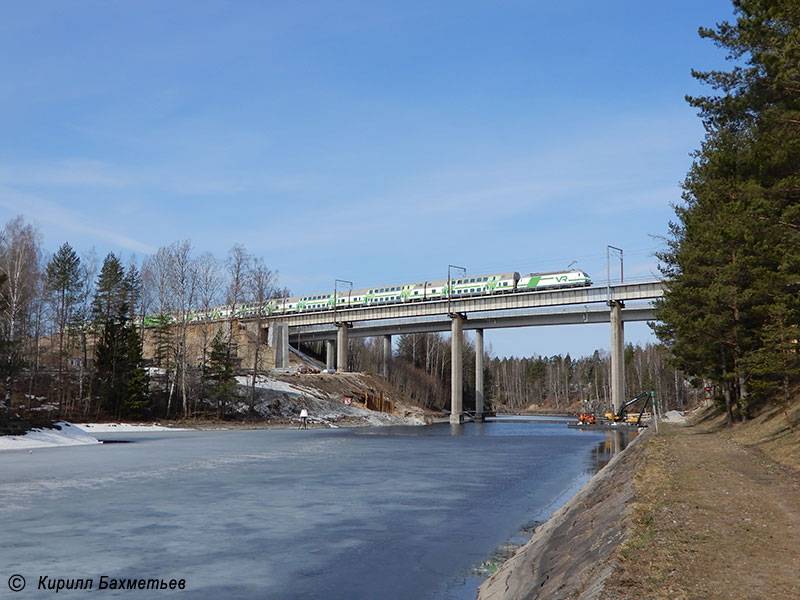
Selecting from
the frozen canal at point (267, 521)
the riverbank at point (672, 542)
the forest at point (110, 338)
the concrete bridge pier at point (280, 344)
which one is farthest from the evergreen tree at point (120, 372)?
the riverbank at point (672, 542)

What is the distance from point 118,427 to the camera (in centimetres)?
4984

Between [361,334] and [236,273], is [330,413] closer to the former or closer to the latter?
[236,273]

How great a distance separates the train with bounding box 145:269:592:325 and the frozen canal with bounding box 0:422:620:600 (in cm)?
4657

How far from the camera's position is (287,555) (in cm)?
1095

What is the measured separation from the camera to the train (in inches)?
3280

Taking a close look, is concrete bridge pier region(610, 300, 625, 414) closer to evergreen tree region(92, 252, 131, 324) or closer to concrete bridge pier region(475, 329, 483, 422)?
concrete bridge pier region(475, 329, 483, 422)

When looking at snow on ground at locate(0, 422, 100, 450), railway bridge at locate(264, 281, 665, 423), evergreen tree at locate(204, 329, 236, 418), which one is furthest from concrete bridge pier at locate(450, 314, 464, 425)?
snow on ground at locate(0, 422, 100, 450)

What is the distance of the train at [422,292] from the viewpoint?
83312 mm

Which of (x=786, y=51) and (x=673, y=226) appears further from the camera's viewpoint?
(x=673, y=226)

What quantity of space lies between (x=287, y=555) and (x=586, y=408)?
157m

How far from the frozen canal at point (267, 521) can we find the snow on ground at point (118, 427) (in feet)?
71.5

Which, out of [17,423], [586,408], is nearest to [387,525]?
[17,423]

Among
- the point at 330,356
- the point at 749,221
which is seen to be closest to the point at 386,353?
the point at 330,356

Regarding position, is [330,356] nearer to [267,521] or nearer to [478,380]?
[478,380]
